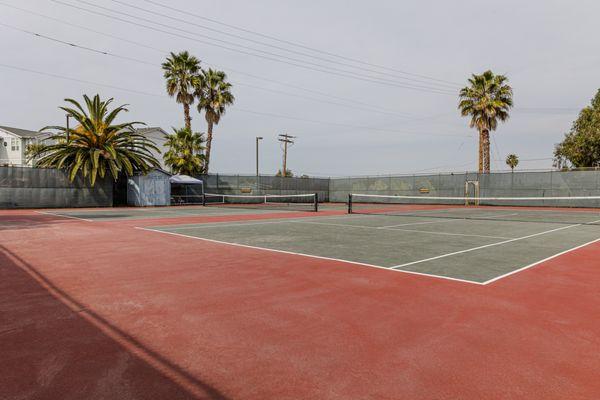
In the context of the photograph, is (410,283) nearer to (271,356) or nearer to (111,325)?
(271,356)

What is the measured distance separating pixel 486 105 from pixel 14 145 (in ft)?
190

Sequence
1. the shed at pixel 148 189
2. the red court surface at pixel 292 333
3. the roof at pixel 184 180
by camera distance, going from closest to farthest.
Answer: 1. the red court surface at pixel 292 333
2. the shed at pixel 148 189
3. the roof at pixel 184 180

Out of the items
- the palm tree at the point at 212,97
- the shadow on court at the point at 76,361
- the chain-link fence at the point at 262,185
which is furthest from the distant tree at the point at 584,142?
the shadow on court at the point at 76,361

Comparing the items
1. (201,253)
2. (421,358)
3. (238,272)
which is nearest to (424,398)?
(421,358)

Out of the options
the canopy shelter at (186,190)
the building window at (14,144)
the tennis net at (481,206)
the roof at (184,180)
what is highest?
the building window at (14,144)

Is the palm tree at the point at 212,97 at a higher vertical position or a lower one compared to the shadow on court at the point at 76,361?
higher

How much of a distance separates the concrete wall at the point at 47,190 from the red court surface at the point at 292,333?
2387 centimetres

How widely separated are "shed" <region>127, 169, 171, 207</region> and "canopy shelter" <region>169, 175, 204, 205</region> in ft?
3.85

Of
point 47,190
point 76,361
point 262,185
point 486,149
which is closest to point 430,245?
point 76,361

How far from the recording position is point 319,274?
21.8 feet

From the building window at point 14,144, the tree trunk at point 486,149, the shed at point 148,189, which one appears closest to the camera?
the shed at point 148,189

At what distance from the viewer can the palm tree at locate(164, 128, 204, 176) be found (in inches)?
1383

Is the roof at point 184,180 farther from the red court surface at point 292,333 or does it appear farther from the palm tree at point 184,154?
the red court surface at point 292,333

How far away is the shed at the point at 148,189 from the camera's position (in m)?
31.0
